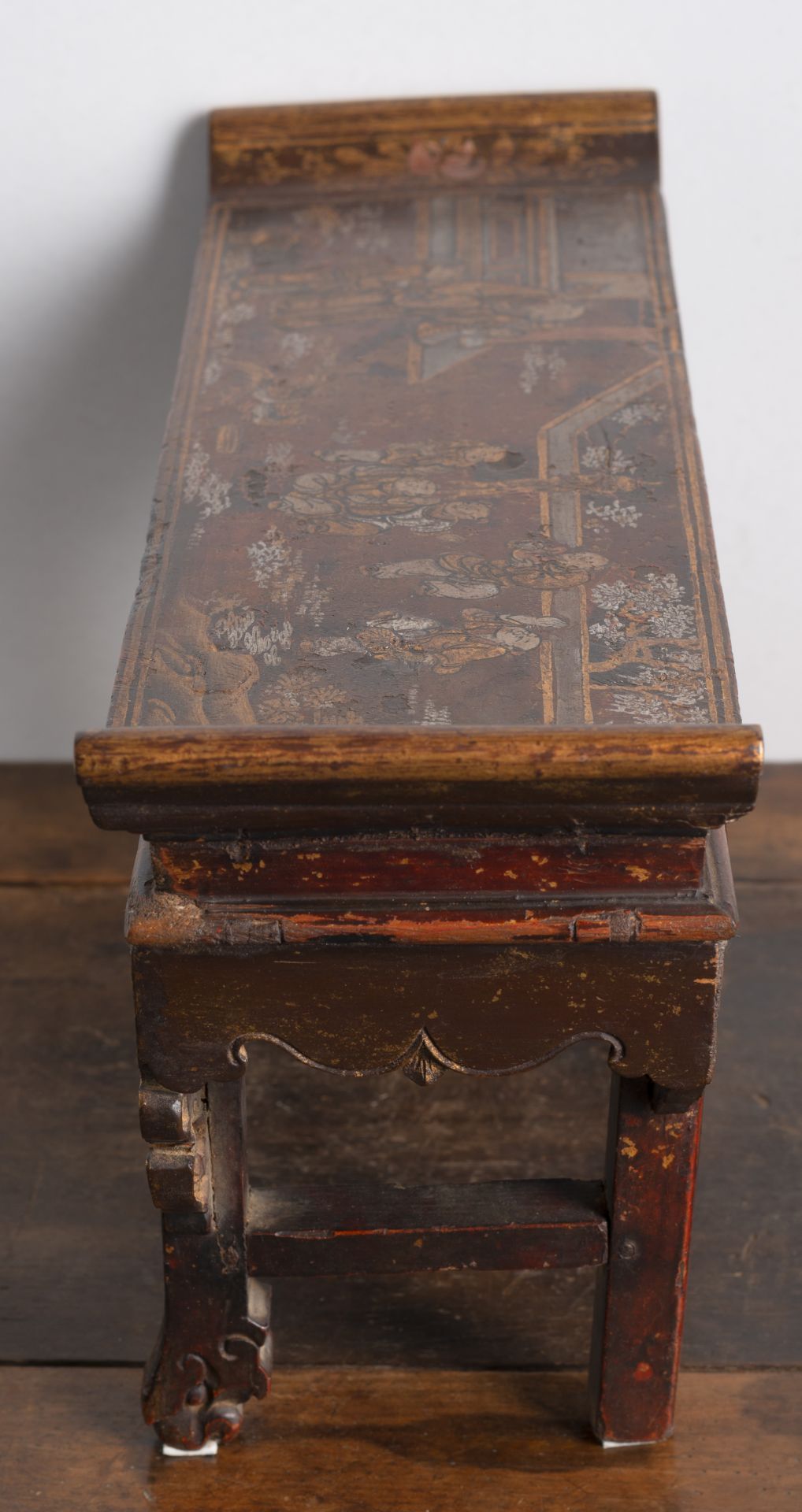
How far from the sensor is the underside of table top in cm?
131

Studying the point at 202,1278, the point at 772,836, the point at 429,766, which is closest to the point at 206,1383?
the point at 202,1278

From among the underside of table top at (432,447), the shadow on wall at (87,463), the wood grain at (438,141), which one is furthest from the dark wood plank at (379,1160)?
the wood grain at (438,141)

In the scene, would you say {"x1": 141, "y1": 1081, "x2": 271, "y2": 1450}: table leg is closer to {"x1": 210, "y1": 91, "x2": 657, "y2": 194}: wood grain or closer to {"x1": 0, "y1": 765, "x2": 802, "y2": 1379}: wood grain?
{"x1": 0, "y1": 765, "x2": 802, "y2": 1379}: wood grain

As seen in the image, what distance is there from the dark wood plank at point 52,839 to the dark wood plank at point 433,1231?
0.82 meters

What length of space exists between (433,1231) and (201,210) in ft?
3.91

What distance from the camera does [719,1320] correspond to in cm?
165

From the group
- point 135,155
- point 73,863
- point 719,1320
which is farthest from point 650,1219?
point 135,155

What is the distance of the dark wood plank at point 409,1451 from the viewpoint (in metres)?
1.49

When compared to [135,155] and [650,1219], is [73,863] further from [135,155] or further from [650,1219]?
[650,1219]

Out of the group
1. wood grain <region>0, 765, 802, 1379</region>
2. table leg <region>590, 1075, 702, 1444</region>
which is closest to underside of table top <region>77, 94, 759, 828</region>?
table leg <region>590, 1075, 702, 1444</region>

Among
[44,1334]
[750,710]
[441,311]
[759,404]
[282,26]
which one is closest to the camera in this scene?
[44,1334]

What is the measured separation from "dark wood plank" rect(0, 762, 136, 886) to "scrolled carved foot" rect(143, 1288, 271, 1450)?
0.80m

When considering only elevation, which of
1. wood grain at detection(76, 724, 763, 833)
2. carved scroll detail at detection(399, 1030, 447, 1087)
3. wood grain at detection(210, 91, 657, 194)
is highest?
wood grain at detection(210, 91, 657, 194)

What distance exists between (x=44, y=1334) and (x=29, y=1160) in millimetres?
229
